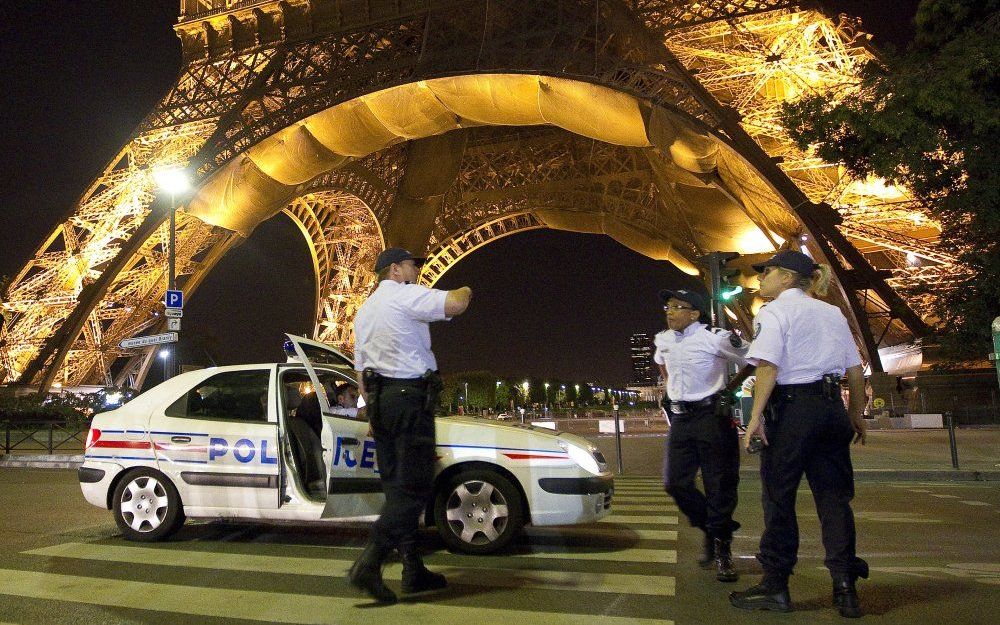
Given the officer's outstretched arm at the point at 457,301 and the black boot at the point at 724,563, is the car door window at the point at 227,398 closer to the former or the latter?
the officer's outstretched arm at the point at 457,301

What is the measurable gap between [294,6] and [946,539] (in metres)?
26.3

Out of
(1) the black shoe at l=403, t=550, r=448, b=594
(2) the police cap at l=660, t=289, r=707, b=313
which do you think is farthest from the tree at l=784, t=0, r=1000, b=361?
(1) the black shoe at l=403, t=550, r=448, b=594

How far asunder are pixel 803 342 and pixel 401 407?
2.03 metres

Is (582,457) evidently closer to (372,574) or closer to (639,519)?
(639,519)

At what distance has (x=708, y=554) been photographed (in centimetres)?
455

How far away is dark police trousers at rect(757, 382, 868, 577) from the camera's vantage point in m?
3.54

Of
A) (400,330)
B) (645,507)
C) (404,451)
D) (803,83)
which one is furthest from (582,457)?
(803,83)

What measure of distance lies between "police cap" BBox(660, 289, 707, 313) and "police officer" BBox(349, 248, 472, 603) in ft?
5.39

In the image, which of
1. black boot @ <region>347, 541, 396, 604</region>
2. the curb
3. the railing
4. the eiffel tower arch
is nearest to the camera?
black boot @ <region>347, 541, 396, 604</region>

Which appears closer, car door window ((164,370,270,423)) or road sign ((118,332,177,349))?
car door window ((164,370,270,423))

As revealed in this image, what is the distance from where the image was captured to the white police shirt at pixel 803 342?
3.62m

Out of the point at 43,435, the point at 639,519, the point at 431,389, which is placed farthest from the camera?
the point at 43,435

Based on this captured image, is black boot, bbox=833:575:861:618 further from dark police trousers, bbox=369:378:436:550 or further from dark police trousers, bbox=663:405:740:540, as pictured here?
dark police trousers, bbox=369:378:436:550

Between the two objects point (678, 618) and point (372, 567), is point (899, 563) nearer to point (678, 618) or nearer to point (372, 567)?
point (678, 618)
